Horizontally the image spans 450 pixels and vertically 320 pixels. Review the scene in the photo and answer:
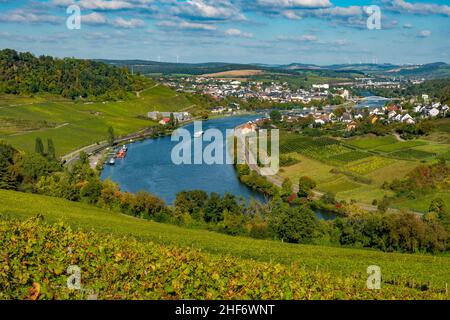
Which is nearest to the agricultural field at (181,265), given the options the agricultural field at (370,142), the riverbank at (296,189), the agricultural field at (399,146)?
the riverbank at (296,189)

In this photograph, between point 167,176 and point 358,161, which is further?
point 358,161

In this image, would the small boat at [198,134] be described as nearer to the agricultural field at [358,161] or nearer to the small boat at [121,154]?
the agricultural field at [358,161]

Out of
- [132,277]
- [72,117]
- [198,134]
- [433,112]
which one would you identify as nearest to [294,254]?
[132,277]

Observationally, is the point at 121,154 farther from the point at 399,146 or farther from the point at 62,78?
the point at 62,78

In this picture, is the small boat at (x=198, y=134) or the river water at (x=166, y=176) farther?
the small boat at (x=198, y=134)

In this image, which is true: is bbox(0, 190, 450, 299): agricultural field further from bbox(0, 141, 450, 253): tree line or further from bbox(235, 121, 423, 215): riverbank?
bbox(235, 121, 423, 215): riverbank

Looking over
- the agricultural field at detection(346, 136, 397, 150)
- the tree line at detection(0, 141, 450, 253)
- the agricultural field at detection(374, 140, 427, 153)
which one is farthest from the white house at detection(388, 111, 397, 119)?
the tree line at detection(0, 141, 450, 253)

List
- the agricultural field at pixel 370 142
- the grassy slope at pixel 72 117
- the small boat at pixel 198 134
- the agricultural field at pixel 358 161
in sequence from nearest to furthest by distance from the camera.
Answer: the agricultural field at pixel 358 161 < the agricultural field at pixel 370 142 < the grassy slope at pixel 72 117 < the small boat at pixel 198 134
